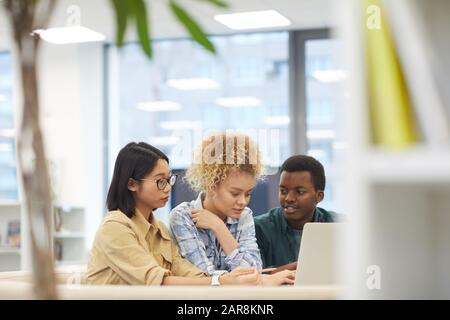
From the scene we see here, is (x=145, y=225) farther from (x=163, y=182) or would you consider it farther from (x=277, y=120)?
(x=277, y=120)

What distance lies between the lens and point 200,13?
433cm

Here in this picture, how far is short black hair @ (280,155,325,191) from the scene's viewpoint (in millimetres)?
2191

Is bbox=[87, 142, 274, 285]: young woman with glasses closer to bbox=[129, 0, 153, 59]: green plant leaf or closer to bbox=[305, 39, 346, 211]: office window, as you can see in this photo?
bbox=[129, 0, 153, 59]: green plant leaf

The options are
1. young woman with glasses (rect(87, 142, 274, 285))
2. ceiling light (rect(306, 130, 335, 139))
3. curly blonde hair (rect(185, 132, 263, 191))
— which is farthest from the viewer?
ceiling light (rect(306, 130, 335, 139))

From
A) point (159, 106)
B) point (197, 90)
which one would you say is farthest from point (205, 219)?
point (159, 106)

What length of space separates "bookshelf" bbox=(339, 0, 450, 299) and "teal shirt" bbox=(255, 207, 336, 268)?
3.64ft

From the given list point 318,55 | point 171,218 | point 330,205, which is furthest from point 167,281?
point 318,55

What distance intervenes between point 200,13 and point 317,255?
9.94 feet

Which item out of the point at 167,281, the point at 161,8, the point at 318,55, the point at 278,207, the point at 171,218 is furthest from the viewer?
the point at 318,55

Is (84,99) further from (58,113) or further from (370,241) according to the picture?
(370,241)

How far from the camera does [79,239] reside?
5.00 meters

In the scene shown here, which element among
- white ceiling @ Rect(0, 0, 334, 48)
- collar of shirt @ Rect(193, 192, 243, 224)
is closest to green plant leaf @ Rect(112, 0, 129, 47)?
collar of shirt @ Rect(193, 192, 243, 224)

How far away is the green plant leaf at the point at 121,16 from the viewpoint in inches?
30.2
